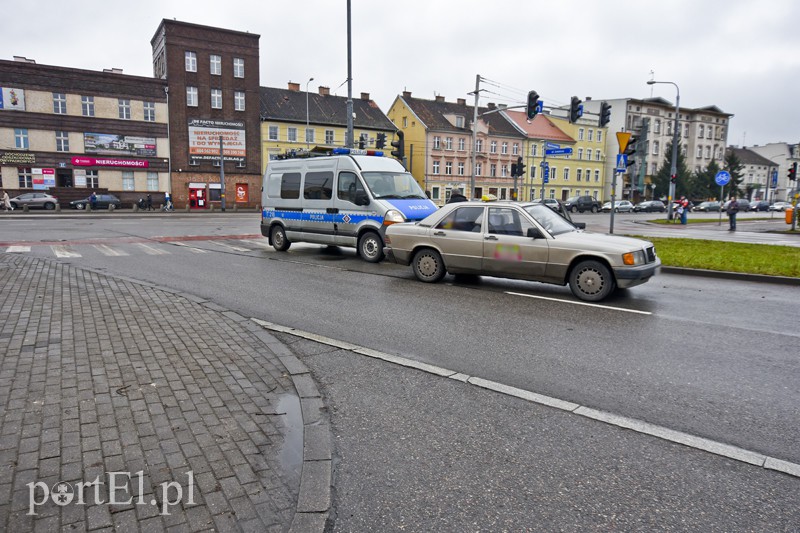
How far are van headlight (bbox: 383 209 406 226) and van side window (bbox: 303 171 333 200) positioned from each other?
1.96 metres

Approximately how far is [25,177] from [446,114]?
4747 cm

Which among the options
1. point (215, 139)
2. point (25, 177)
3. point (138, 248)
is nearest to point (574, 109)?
point (138, 248)

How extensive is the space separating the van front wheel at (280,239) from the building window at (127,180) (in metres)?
39.9

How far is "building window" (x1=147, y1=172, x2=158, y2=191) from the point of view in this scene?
49.4m

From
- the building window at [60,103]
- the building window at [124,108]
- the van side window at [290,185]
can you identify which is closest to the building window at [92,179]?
the building window at [60,103]

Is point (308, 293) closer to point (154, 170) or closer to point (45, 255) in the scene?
point (45, 255)

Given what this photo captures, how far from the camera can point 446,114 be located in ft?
231

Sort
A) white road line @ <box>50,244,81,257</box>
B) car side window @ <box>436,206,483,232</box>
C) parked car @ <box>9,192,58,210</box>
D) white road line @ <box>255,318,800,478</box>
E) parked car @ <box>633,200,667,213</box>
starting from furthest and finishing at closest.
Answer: parked car @ <box>633,200,667,213</box>
parked car @ <box>9,192,58,210</box>
white road line @ <box>50,244,81,257</box>
car side window @ <box>436,206,483,232</box>
white road line @ <box>255,318,800,478</box>

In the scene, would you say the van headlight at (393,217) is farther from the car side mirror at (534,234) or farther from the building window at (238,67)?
the building window at (238,67)

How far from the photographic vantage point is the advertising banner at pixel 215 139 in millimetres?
51031

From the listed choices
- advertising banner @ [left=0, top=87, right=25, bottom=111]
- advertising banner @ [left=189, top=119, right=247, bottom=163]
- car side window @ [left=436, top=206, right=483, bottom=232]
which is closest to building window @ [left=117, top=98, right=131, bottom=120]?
advertising banner @ [left=189, top=119, right=247, bottom=163]

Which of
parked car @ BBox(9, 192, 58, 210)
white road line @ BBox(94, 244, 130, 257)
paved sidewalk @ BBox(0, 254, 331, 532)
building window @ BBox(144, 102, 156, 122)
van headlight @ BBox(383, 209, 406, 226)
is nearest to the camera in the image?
paved sidewalk @ BBox(0, 254, 331, 532)

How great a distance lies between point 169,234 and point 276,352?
16907 millimetres

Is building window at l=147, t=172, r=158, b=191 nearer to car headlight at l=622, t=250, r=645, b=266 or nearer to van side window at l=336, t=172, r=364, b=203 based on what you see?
van side window at l=336, t=172, r=364, b=203
